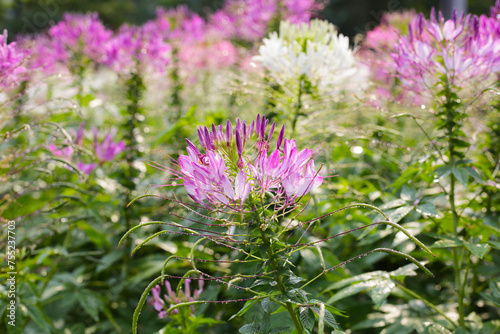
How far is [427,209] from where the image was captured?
1219mm

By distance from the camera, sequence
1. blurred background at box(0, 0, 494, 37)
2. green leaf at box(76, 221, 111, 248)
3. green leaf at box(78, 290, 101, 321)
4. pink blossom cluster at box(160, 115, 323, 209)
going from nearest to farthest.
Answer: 1. pink blossom cluster at box(160, 115, 323, 209)
2. green leaf at box(78, 290, 101, 321)
3. green leaf at box(76, 221, 111, 248)
4. blurred background at box(0, 0, 494, 37)

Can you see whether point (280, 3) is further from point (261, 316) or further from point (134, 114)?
point (261, 316)

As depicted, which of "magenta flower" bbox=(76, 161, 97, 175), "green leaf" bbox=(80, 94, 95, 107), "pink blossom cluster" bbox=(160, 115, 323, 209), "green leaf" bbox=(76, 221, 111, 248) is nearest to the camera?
"pink blossom cluster" bbox=(160, 115, 323, 209)

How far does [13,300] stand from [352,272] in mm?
1255

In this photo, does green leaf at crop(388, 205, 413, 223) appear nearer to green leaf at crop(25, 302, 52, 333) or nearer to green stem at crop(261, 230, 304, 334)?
green stem at crop(261, 230, 304, 334)

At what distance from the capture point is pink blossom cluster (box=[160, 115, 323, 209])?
82 centimetres

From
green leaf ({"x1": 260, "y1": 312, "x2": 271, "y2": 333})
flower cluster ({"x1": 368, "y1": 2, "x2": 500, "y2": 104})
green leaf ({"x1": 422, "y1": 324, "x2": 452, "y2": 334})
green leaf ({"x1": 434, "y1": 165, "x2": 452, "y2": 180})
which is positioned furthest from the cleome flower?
green leaf ({"x1": 260, "y1": 312, "x2": 271, "y2": 333})

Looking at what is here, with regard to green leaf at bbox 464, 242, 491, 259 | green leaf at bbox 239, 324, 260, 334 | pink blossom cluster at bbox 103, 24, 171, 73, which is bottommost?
green leaf at bbox 239, 324, 260, 334

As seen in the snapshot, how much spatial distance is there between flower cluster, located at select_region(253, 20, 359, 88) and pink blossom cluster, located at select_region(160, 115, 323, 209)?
779mm

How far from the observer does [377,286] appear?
1.19 metres

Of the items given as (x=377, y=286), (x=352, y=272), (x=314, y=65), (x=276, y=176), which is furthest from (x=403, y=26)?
(x=276, y=176)

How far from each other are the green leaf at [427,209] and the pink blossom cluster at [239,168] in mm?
481

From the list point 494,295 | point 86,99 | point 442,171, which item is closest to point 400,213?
point 442,171

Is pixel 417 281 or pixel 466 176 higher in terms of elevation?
pixel 466 176
